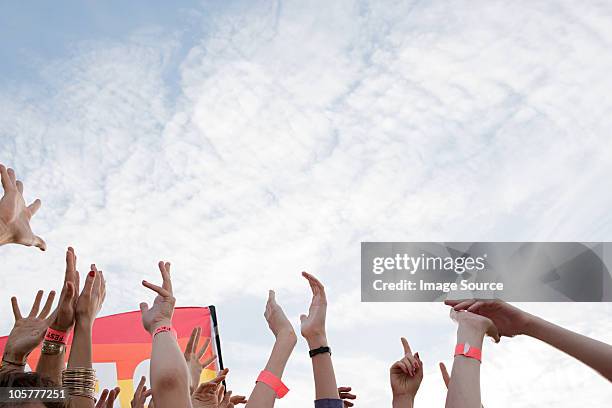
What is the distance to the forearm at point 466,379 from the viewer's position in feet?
10.1

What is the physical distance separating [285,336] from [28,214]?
70.1 inches

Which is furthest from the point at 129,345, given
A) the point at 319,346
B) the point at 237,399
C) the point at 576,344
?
the point at 576,344

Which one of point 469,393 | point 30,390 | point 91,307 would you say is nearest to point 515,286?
point 469,393

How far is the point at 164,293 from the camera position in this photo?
396cm

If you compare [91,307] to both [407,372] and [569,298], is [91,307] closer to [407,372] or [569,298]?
[407,372]

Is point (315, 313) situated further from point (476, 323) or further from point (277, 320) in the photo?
point (476, 323)

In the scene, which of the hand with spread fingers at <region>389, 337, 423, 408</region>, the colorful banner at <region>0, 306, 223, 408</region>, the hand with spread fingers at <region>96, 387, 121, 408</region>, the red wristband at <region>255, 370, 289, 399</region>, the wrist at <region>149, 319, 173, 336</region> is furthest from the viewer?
the colorful banner at <region>0, 306, 223, 408</region>

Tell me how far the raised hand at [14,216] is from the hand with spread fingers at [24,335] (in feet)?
2.41

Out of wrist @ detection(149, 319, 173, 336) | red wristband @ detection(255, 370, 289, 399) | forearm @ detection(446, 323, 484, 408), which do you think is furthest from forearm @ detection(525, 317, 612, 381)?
wrist @ detection(149, 319, 173, 336)

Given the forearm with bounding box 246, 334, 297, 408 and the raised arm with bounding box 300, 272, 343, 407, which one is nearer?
the forearm with bounding box 246, 334, 297, 408

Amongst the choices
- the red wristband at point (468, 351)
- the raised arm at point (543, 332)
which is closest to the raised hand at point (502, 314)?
the raised arm at point (543, 332)

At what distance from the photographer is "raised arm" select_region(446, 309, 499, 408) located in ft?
10.1

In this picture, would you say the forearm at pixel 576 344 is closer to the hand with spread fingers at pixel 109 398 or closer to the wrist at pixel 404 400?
the wrist at pixel 404 400

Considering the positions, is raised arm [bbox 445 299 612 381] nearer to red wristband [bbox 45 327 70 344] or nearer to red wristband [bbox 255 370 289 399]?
red wristband [bbox 255 370 289 399]
